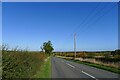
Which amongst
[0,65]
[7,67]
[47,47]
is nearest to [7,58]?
[7,67]

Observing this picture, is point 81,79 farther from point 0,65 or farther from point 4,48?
point 0,65

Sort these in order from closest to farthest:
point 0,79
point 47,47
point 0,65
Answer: point 0,65 → point 0,79 → point 47,47

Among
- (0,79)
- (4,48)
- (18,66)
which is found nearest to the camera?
(0,79)

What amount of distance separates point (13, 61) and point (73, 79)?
302 inches

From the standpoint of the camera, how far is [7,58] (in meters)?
8.23

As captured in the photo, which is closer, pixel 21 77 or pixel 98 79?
pixel 21 77

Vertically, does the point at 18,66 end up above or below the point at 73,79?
above

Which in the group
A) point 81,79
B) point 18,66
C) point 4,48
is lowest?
point 81,79

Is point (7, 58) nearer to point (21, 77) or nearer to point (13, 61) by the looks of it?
point (13, 61)

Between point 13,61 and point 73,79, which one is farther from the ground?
point 13,61

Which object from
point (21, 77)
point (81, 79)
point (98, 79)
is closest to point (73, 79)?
point (81, 79)

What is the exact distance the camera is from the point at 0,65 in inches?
291

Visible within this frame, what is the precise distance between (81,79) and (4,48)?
27.6 ft

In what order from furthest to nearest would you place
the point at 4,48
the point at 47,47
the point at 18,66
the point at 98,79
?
the point at 47,47, the point at 98,79, the point at 18,66, the point at 4,48
